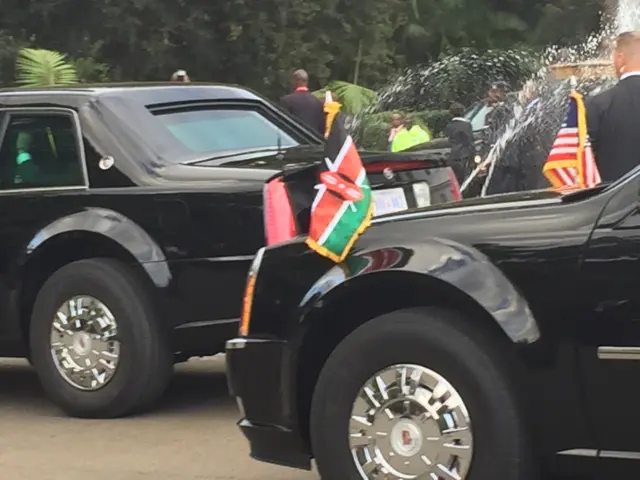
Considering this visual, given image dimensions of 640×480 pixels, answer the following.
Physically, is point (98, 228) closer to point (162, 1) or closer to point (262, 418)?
point (262, 418)

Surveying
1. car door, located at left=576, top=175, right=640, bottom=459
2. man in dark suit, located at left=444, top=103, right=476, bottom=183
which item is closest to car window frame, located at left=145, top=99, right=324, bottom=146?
car door, located at left=576, top=175, right=640, bottom=459

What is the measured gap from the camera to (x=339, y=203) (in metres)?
5.21

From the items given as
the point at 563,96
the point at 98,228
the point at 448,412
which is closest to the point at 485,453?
the point at 448,412

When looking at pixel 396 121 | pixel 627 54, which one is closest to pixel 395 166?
pixel 627 54

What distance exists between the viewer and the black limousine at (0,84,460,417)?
714cm

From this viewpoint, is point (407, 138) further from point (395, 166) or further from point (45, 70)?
point (395, 166)

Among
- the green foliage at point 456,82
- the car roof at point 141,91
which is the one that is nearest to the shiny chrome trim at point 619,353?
the car roof at point 141,91

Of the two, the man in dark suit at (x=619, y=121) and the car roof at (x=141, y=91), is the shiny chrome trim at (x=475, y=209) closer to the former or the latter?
the man in dark suit at (x=619, y=121)

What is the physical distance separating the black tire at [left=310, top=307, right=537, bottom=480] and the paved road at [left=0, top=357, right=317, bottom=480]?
3.66ft

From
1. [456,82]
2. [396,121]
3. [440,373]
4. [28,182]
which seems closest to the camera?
[440,373]

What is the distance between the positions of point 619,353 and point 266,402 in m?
1.48

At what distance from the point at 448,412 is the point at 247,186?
2574 mm

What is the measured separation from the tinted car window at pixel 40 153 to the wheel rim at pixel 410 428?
319 centimetres

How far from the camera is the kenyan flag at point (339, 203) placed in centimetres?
515
